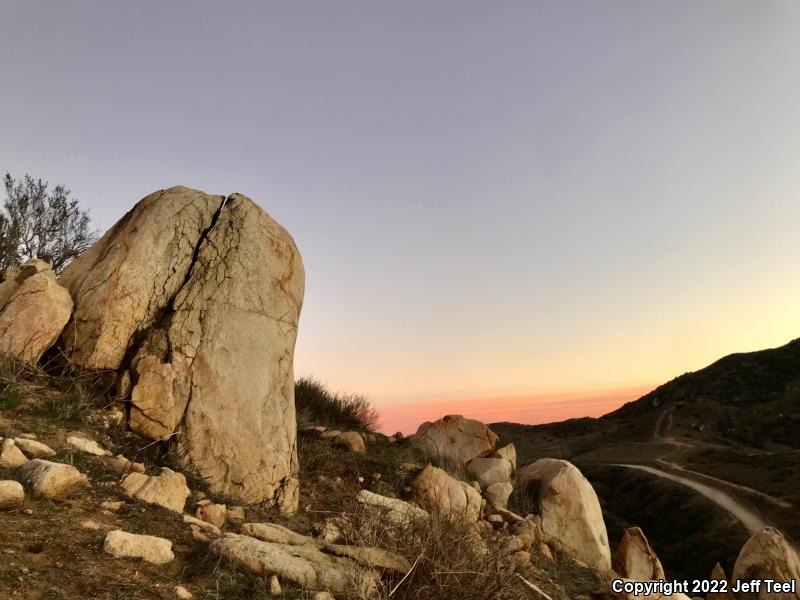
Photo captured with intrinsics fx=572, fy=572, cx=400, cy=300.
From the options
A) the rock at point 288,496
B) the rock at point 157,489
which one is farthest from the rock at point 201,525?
the rock at point 288,496

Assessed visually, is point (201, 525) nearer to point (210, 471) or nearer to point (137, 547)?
point (137, 547)

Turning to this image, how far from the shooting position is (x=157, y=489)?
17.2 feet

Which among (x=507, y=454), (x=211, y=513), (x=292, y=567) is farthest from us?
(x=507, y=454)

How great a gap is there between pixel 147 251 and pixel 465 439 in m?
8.03

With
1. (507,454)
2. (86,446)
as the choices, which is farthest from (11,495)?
(507,454)

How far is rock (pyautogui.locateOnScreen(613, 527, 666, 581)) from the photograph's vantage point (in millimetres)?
10031

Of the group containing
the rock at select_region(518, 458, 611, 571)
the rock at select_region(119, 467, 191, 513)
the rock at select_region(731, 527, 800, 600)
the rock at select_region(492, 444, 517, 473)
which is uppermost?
the rock at select_region(119, 467, 191, 513)

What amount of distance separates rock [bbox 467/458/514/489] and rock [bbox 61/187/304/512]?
4.93 m

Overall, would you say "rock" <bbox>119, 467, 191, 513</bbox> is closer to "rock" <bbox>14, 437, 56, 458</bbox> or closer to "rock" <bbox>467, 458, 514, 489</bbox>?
"rock" <bbox>14, 437, 56, 458</bbox>

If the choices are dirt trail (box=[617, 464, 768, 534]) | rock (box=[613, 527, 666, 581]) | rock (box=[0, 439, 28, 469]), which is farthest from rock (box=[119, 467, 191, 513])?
dirt trail (box=[617, 464, 768, 534])

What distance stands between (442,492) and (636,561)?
13.2ft

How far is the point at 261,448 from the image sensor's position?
23.1 ft

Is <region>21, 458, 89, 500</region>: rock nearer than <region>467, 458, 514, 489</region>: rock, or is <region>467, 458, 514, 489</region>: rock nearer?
<region>21, 458, 89, 500</region>: rock

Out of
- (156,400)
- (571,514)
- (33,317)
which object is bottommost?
(571,514)
